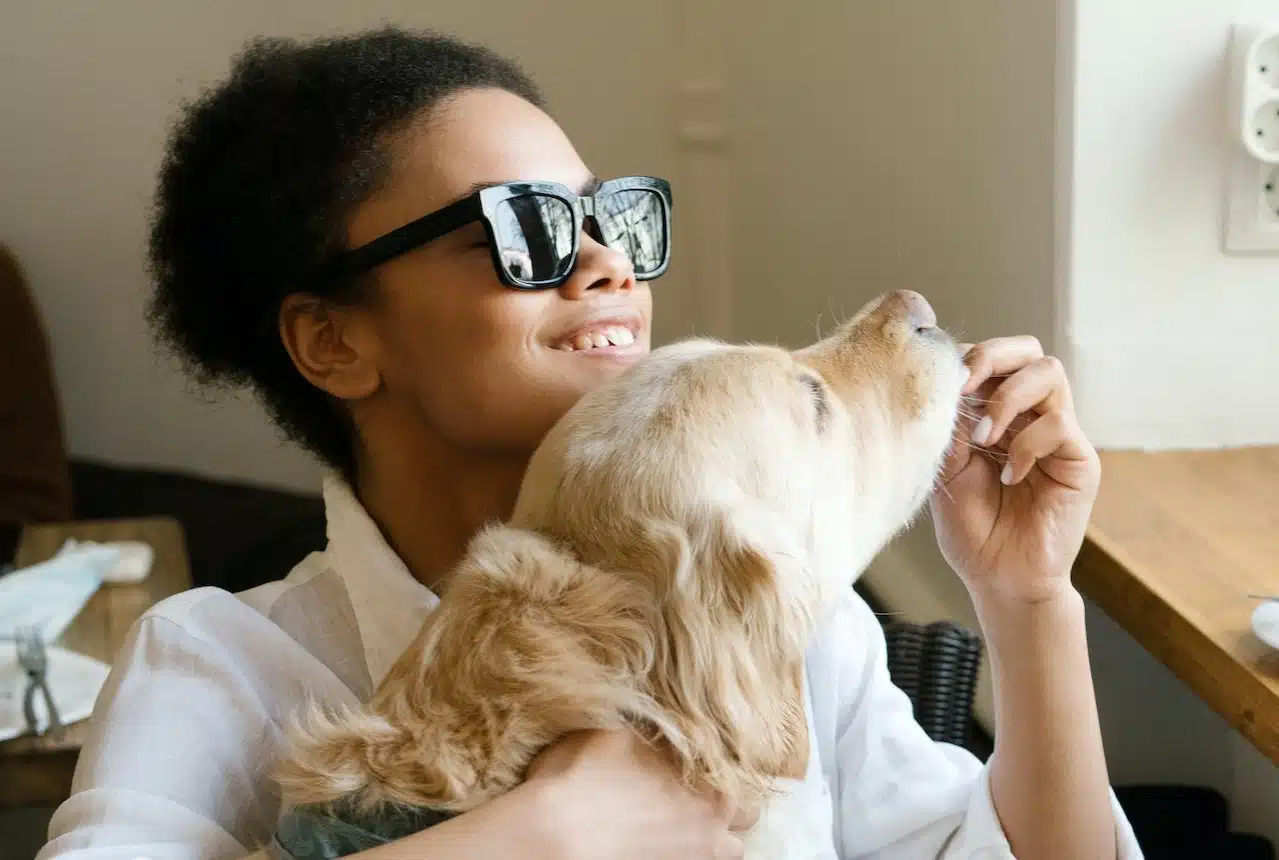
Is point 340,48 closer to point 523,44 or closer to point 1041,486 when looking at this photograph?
point 1041,486

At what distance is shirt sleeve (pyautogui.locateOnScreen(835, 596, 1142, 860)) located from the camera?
1059 mm

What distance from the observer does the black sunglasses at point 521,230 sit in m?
0.98

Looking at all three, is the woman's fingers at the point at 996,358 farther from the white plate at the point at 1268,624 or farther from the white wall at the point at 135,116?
the white wall at the point at 135,116

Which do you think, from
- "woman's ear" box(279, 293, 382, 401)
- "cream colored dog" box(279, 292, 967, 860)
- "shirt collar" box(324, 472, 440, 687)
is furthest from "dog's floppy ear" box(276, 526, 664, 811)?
"woman's ear" box(279, 293, 382, 401)

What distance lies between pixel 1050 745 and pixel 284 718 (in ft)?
2.00

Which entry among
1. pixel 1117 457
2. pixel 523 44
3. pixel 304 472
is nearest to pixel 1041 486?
pixel 1117 457

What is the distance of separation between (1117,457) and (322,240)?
3.17ft

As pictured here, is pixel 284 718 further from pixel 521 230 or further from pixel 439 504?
pixel 521 230

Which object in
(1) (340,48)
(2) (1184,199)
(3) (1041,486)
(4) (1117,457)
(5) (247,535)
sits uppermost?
(1) (340,48)

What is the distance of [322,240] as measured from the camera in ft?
3.42

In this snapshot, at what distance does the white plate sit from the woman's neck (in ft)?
2.03

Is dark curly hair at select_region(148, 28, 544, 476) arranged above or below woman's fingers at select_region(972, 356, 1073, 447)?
above

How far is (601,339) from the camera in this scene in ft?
3.39

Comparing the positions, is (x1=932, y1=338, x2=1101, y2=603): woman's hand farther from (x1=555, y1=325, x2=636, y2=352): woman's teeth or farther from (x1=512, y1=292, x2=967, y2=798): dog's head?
(x1=555, y1=325, x2=636, y2=352): woman's teeth
